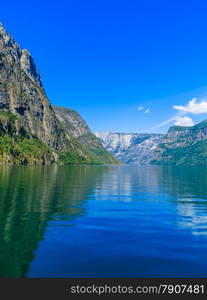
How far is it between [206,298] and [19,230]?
A: 20.5 m

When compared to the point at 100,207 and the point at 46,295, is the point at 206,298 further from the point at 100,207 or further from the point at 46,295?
the point at 100,207

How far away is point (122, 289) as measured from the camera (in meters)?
17.9

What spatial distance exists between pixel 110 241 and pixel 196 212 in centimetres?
2202

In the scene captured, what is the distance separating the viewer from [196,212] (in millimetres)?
47094

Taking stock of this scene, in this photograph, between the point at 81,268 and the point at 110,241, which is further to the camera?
the point at 110,241

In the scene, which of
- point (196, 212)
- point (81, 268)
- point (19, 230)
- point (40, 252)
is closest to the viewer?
point (81, 268)

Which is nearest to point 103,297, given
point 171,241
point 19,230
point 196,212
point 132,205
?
point 171,241

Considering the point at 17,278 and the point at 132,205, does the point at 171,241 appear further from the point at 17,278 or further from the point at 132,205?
the point at 132,205

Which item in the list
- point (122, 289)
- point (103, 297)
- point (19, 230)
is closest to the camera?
point (103, 297)

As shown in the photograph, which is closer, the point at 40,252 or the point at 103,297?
the point at 103,297

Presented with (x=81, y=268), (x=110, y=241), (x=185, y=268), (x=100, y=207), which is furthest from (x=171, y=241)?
(x=100, y=207)

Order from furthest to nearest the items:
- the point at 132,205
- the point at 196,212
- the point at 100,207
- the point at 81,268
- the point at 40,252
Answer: the point at 132,205
the point at 100,207
the point at 196,212
the point at 40,252
the point at 81,268

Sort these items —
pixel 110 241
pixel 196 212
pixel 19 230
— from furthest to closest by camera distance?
pixel 196 212 → pixel 19 230 → pixel 110 241

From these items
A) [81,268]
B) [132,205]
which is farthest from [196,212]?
[81,268]
